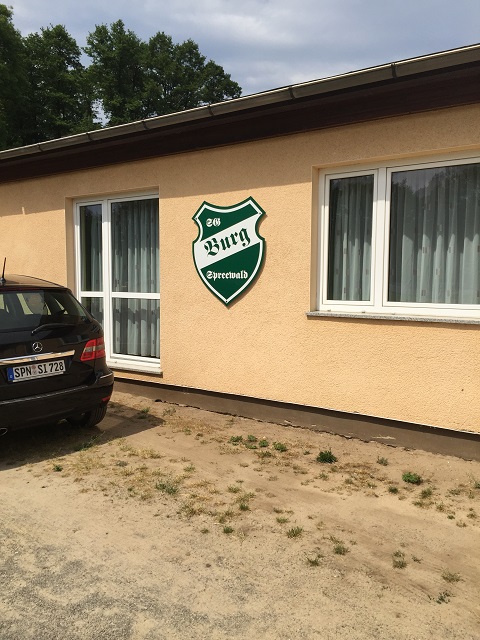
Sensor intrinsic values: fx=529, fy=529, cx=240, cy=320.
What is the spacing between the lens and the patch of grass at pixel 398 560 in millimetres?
2996

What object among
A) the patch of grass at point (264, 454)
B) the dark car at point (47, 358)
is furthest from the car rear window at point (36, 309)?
the patch of grass at point (264, 454)

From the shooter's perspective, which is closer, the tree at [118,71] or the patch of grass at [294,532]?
the patch of grass at [294,532]

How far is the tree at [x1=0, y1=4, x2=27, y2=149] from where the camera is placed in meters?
26.8

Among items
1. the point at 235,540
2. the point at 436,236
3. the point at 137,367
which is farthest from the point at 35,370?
the point at 436,236

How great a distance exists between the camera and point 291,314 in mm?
5527

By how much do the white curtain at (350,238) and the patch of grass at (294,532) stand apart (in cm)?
260

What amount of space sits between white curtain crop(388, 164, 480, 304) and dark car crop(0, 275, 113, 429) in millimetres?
3001

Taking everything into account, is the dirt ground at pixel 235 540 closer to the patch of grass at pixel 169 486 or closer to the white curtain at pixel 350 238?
the patch of grass at pixel 169 486

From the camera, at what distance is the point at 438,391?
15.4 ft

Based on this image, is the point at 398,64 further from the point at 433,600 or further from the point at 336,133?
the point at 433,600

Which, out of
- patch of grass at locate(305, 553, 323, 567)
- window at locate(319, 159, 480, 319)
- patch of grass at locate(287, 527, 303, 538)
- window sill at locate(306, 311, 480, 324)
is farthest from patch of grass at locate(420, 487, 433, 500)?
window at locate(319, 159, 480, 319)

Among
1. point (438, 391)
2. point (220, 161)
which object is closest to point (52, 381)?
point (220, 161)

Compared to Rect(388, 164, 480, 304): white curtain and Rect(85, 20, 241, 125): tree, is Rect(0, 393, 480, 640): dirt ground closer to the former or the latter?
Rect(388, 164, 480, 304): white curtain

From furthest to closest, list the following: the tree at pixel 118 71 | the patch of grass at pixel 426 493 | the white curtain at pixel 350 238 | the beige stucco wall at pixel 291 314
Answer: the tree at pixel 118 71 < the white curtain at pixel 350 238 < the beige stucco wall at pixel 291 314 < the patch of grass at pixel 426 493
